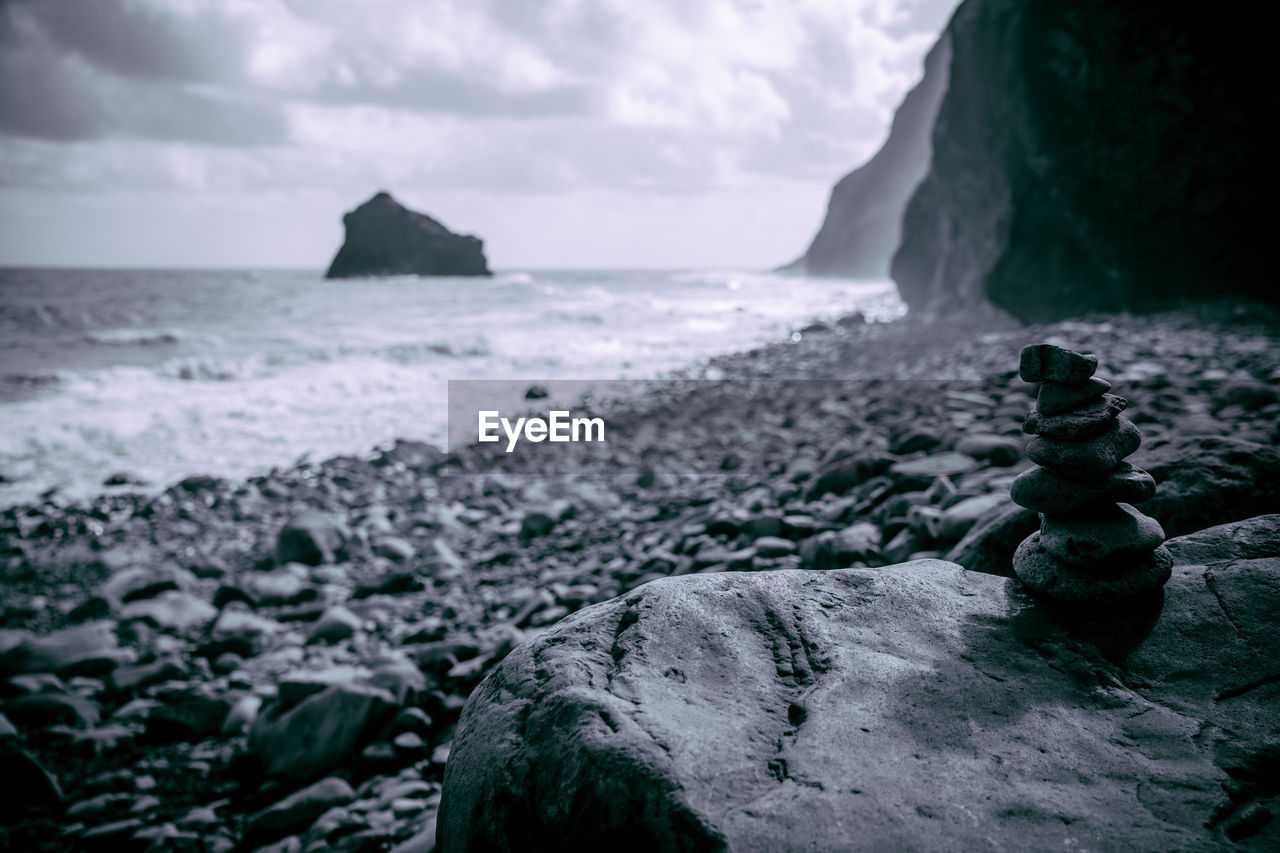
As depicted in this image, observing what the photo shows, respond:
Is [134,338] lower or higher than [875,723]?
higher

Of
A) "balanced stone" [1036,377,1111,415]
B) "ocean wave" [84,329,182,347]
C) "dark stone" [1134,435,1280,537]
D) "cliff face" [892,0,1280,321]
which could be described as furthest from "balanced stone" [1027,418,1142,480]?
"ocean wave" [84,329,182,347]

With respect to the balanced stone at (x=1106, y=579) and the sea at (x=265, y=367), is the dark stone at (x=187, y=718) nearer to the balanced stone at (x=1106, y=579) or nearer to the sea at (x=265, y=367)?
the balanced stone at (x=1106, y=579)

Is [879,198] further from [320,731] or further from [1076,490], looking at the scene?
[320,731]

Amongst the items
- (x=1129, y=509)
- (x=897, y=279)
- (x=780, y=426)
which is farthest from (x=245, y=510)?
(x=897, y=279)

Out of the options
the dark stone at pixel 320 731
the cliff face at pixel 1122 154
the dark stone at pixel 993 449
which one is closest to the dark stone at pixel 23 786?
the dark stone at pixel 320 731

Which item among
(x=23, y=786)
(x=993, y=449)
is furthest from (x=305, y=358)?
(x=993, y=449)

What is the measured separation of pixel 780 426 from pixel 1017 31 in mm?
12518

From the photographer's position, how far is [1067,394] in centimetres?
224

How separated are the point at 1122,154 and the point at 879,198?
68.2 meters

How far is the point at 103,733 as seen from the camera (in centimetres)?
380

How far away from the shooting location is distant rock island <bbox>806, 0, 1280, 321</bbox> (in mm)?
11477

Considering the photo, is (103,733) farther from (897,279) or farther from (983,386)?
(897,279)

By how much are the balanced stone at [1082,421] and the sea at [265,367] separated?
888 centimetres

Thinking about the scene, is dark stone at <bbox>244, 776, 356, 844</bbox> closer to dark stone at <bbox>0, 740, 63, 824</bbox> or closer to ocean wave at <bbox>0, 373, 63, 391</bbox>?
dark stone at <bbox>0, 740, 63, 824</bbox>
